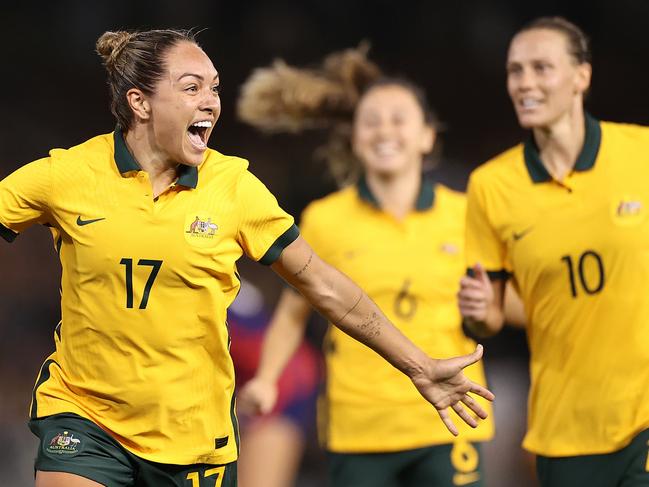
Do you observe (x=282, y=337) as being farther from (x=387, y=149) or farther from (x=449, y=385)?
(x=449, y=385)

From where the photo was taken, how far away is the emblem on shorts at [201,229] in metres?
4.03

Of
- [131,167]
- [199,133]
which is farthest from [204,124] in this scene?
[131,167]

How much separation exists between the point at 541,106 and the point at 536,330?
84cm

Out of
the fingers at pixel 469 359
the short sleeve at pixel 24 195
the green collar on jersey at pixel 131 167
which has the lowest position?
the fingers at pixel 469 359

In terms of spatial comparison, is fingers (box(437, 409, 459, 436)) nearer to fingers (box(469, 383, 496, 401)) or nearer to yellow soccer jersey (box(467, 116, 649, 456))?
fingers (box(469, 383, 496, 401))

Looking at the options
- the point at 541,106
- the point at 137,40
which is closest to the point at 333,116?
the point at 541,106

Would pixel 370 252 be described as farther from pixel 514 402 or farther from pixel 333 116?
pixel 514 402

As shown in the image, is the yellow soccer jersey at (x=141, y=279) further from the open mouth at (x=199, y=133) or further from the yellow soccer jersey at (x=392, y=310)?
the yellow soccer jersey at (x=392, y=310)

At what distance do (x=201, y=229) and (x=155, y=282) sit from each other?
212 millimetres

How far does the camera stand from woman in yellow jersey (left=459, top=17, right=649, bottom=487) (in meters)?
4.66

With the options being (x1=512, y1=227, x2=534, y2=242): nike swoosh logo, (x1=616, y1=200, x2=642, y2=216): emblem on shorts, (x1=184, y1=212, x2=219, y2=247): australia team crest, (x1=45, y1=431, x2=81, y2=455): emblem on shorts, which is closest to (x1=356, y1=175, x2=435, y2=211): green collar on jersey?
(x1=512, y1=227, x2=534, y2=242): nike swoosh logo

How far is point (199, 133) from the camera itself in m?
4.17

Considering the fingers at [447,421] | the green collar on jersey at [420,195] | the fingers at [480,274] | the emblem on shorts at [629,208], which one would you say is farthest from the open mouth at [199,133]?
the green collar on jersey at [420,195]

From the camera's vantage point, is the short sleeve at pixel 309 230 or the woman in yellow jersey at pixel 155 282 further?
the short sleeve at pixel 309 230
